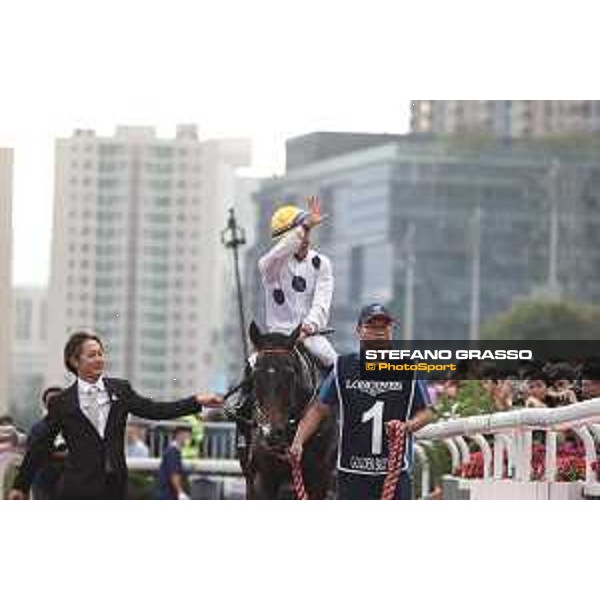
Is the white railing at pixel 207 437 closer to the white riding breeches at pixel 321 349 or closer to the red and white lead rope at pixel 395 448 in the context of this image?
the white riding breeches at pixel 321 349

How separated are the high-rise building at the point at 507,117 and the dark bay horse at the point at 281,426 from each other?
0.77 meters

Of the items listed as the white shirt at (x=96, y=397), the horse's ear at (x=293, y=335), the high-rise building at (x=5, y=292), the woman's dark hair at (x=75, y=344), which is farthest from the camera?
the horse's ear at (x=293, y=335)

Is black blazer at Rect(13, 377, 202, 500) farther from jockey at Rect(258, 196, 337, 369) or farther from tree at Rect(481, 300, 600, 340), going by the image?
tree at Rect(481, 300, 600, 340)

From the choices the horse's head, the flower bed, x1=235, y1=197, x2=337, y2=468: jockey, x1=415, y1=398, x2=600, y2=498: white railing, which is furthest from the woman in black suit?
the flower bed

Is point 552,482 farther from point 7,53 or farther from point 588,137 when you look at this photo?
point 7,53

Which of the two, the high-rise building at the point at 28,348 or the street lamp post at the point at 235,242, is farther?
the street lamp post at the point at 235,242

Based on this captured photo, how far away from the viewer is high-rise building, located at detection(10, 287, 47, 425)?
11758mm

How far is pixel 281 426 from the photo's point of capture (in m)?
12.1

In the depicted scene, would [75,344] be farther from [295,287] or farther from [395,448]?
[395,448]

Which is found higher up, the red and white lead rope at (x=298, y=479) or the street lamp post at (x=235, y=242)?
the street lamp post at (x=235, y=242)

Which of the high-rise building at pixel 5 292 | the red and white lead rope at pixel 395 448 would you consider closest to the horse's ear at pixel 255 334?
the red and white lead rope at pixel 395 448

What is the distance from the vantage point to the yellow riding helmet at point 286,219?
12.0 meters

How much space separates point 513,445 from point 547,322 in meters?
0.47
